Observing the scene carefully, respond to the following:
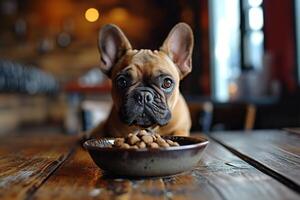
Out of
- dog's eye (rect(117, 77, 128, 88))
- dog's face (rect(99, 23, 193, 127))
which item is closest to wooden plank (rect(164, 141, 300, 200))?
dog's face (rect(99, 23, 193, 127))

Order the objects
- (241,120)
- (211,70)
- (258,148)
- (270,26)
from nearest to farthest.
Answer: (258,148), (241,120), (270,26), (211,70)

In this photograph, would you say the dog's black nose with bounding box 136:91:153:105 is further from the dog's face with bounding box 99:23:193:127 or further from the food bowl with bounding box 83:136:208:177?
the food bowl with bounding box 83:136:208:177

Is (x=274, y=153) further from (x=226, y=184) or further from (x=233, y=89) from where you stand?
(x=233, y=89)

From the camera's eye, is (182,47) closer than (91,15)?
Yes

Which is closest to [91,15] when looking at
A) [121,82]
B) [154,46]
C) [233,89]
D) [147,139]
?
[154,46]

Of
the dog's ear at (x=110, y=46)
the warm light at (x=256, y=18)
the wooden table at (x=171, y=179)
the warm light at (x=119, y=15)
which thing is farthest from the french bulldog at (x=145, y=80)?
the warm light at (x=119, y=15)

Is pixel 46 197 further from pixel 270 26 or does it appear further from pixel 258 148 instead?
pixel 270 26

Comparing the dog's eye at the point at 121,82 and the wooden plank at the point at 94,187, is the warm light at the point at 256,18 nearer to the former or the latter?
the dog's eye at the point at 121,82

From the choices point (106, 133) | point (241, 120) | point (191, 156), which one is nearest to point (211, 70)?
point (241, 120)
